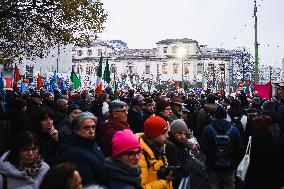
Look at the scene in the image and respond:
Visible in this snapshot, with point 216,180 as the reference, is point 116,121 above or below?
above

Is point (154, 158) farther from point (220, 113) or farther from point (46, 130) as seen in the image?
point (220, 113)

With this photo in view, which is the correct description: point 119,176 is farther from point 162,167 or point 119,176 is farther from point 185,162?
point 185,162

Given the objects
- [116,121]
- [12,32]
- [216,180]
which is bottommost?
[216,180]

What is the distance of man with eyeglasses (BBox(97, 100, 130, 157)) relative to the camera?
17.4 feet

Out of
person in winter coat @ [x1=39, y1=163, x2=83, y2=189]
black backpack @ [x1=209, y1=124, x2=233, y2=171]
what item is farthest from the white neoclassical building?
person in winter coat @ [x1=39, y1=163, x2=83, y2=189]

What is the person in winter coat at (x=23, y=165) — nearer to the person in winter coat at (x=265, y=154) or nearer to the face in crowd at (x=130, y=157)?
the face in crowd at (x=130, y=157)

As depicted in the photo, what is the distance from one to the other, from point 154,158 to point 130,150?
691 mm

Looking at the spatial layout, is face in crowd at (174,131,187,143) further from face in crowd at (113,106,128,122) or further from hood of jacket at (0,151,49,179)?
hood of jacket at (0,151,49,179)

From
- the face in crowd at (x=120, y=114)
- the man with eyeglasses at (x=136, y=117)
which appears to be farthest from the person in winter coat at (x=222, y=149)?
the man with eyeglasses at (x=136, y=117)

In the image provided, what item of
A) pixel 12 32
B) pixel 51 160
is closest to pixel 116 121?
pixel 51 160

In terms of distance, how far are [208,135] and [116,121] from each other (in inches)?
65.6

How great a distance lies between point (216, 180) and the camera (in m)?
6.63

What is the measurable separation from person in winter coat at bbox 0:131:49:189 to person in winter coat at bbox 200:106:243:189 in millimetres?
3270

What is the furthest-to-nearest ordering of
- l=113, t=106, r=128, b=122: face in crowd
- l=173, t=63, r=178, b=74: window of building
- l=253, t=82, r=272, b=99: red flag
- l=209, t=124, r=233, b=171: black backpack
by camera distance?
l=173, t=63, r=178, b=74: window of building → l=253, t=82, r=272, b=99: red flag → l=209, t=124, r=233, b=171: black backpack → l=113, t=106, r=128, b=122: face in crowd
